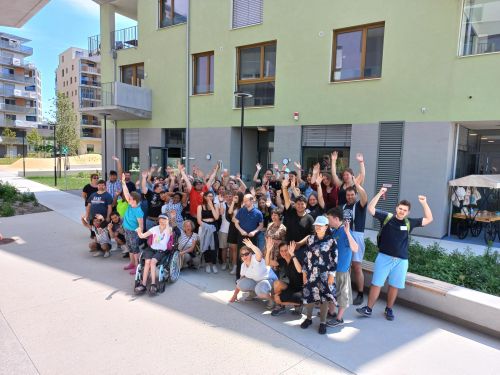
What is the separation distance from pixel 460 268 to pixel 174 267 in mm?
4789

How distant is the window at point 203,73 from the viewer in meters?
14.2

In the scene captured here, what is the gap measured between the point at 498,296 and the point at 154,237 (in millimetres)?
5296

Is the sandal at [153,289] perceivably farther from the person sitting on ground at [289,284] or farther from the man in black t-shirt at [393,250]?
the man in black t-shirt at [393,250]

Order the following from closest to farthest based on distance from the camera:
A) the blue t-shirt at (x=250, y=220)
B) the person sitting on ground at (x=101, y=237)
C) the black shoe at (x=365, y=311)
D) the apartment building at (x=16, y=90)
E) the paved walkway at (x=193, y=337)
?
1. the paved walkway at (x=193, y=337)
2. the black shoe at (x=365, y=311)
3. the blue t-shirt at (x=250, y=220)
4. the person sitting on ground at (x=101, y=237)
5. the apartment building at (x=16, y=90)

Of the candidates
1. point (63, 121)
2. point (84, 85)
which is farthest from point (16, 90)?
point (63, 121)

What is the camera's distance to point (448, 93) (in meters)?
9.05

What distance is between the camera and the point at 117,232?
7.32m

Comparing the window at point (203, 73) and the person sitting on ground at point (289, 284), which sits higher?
the window at point (203, 73)

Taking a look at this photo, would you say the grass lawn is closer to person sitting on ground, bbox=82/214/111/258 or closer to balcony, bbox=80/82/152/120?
balcony, bbox=80/82/152/120

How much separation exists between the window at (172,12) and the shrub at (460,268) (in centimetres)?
1343

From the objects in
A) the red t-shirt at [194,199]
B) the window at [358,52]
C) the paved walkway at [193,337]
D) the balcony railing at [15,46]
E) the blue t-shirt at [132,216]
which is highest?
the balcony railing at [15,46]

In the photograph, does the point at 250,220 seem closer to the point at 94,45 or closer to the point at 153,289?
the point at 153,289

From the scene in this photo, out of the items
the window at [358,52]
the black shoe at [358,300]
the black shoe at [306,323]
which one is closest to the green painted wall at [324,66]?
the window at [358,52]


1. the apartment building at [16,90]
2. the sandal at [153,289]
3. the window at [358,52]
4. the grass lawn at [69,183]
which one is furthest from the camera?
the apartment building at [16,90]
